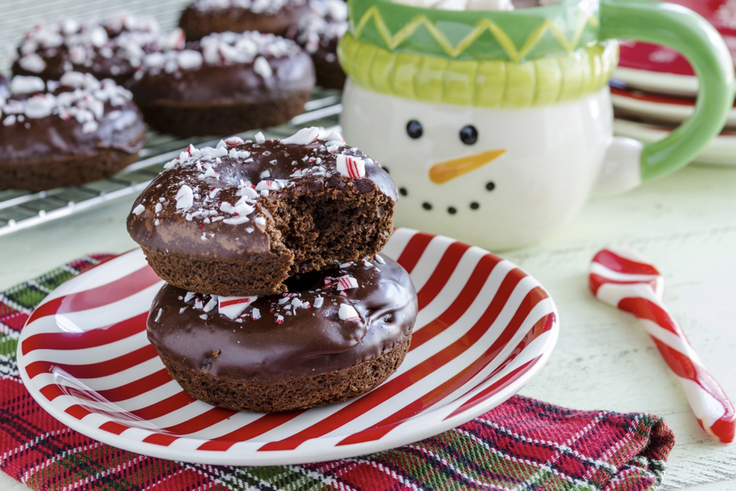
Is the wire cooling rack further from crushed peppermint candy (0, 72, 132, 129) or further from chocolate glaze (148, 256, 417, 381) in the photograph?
chocolate glaze (148, 256, 417, 381)

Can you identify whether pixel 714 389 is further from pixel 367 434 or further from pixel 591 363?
pixel 367 434

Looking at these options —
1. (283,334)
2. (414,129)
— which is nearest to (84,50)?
(414,129)

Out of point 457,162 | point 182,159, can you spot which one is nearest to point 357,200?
point 182,159

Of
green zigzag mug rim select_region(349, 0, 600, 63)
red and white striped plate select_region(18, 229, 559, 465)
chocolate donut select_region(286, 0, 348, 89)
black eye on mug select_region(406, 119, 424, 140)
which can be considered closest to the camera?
red and white striped plate select_region(18, 229, 559, 465)

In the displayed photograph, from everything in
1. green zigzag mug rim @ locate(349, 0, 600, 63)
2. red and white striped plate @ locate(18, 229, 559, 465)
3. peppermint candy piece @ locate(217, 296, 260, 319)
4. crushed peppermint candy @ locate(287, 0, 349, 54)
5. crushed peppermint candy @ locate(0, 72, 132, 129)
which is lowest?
red and white striped plate @ locate(18, 229, 559, 465)

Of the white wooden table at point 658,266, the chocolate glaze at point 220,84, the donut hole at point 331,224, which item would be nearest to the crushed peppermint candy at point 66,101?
the chocolate glaze at point 220,84

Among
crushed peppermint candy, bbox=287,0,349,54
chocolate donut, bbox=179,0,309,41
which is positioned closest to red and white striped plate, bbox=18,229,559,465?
crushed peppermint candy, bbox=287,0,349,54
